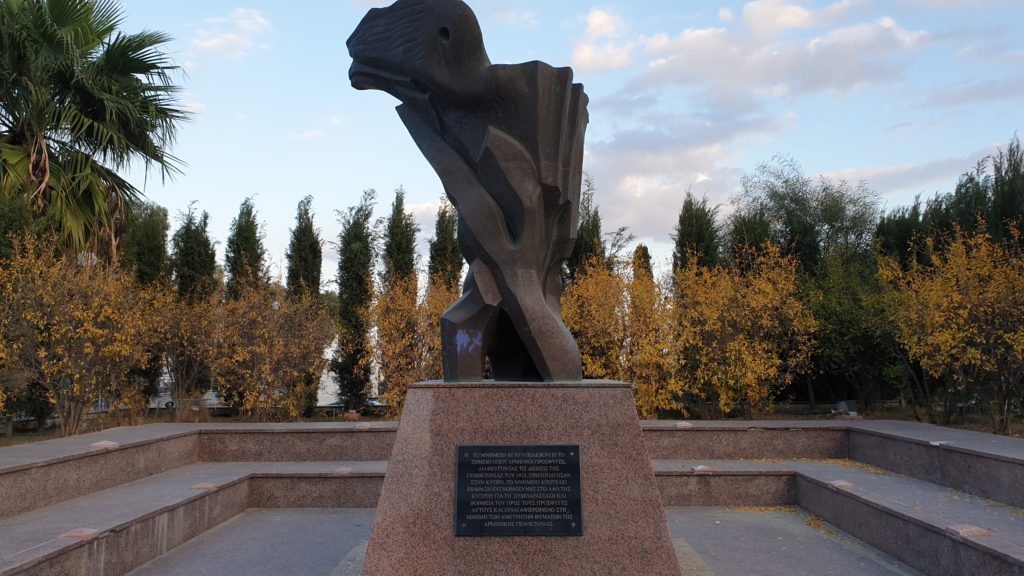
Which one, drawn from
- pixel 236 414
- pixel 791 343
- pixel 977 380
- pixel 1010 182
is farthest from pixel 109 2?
pixel 1010 182

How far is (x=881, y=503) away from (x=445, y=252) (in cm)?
1328

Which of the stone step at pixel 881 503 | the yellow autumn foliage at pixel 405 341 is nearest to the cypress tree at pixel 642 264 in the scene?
the yellow autumn foliage at pixel 405 341

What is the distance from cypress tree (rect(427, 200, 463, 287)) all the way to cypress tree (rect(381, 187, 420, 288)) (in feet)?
1.73

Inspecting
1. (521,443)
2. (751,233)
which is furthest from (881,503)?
(751,233)

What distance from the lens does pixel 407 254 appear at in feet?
60.2

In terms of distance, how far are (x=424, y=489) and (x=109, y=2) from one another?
13077 mm

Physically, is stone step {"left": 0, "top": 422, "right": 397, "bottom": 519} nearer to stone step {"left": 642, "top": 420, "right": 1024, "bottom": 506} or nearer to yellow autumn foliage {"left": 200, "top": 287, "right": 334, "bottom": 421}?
yellow autumn foliage {"left": 200, "top": 287, "right": 334, "bottom": 421}

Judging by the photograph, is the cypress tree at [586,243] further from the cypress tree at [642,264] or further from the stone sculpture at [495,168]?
the stone sculpture at [495,168]

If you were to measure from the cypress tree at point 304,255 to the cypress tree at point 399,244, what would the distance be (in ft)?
5.95

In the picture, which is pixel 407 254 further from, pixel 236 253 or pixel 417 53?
pixel 417 53

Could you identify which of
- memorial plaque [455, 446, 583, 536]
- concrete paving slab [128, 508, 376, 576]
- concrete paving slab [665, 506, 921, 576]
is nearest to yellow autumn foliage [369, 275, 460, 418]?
concrete paving slab [128, 508, 376, 576]

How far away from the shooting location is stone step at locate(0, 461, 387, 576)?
5225mm

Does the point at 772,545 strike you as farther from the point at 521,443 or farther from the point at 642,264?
the point at 642,264

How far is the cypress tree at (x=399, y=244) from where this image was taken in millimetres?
18234
